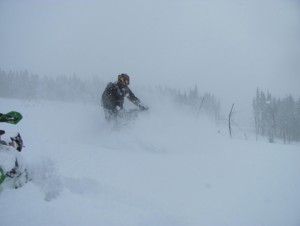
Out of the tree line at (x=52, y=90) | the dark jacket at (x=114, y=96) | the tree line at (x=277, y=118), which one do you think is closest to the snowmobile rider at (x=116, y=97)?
the dark jacket at (x=114, y=96)

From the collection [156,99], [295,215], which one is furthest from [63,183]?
[156,99]

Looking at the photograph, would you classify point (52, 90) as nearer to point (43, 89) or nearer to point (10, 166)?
point (43, 89)

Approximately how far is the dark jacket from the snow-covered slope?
1.38 metres

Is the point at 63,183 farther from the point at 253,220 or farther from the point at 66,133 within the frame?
the point at 66,133

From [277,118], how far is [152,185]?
2872 inches

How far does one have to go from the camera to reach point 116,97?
9016 mm

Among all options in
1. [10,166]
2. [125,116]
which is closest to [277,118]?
[125,116]

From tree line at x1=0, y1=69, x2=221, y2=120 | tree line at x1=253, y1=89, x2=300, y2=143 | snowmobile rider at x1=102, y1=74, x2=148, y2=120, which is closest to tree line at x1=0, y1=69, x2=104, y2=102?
tree line at x1=0, y1=69, x2=221, y2=120

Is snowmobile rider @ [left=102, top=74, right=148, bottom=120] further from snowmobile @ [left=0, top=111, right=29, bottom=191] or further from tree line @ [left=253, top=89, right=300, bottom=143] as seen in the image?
tree line @ [left=253, top=89, right=300, bottom=143]

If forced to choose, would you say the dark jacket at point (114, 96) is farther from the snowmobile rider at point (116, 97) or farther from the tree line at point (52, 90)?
the tree line at point (52, 90)

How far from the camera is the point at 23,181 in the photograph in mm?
→ 4086

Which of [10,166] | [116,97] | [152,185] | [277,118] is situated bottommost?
[277,118]

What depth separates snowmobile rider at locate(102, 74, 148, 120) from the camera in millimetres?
8883

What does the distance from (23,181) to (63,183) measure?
0.68 m
